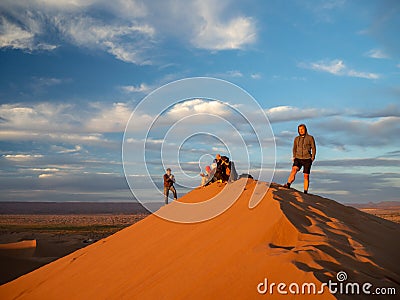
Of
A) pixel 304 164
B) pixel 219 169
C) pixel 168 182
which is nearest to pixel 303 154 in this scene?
pixel 304 164

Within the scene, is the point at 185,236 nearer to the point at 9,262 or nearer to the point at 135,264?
the point at 135,264

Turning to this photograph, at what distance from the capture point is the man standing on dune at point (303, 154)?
904 centimetres

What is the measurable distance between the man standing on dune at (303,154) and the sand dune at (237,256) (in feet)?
3.14

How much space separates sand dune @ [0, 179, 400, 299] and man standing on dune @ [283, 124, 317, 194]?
96cm

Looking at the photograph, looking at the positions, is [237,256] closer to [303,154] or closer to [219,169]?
[303,154]

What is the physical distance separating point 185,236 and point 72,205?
5899 inches

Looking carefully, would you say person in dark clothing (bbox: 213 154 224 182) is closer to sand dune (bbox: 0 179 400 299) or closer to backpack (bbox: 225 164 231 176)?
backpack (bbox: 225 164 231 176)

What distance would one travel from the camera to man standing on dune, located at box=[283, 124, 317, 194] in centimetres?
904

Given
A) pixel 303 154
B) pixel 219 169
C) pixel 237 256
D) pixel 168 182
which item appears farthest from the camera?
pixel 168 182

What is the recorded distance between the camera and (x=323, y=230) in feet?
18.8

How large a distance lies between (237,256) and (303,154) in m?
4.68

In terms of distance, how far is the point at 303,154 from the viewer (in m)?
9.09

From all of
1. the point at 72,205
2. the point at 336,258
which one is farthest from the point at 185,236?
the point at 72,205

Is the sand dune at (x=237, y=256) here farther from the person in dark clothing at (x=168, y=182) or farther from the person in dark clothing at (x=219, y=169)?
the person in dark clothing at (x=168, y=182)
